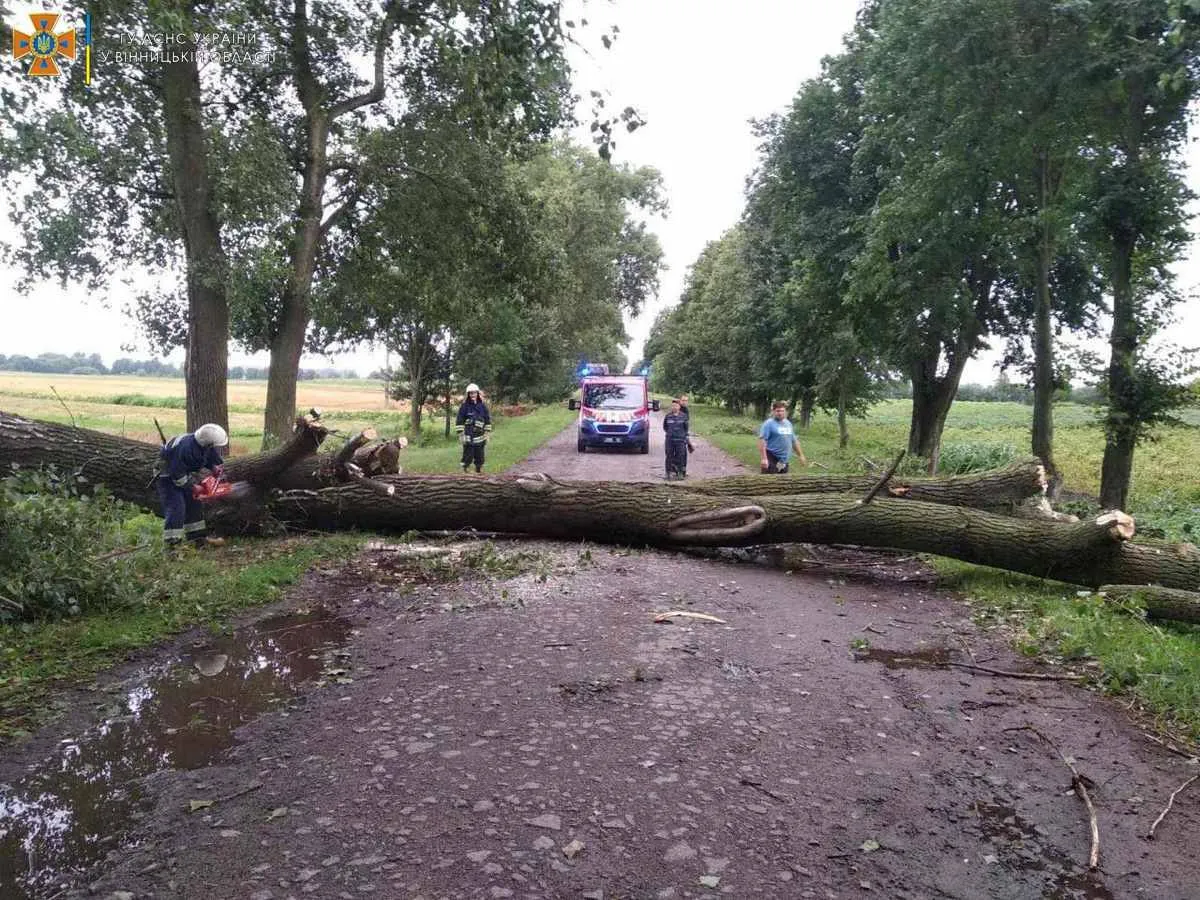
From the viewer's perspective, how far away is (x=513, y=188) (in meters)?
16.5

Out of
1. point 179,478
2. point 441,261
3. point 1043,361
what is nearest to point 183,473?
point 179,478

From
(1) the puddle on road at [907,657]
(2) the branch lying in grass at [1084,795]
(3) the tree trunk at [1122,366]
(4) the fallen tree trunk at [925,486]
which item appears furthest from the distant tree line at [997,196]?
(2) the branch lying in grass at [1084,795]

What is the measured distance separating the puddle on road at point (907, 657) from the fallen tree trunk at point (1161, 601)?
211 centimetres

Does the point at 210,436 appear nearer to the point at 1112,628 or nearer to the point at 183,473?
the point at 183,473

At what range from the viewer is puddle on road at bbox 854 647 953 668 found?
561cm

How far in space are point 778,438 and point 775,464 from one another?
46 centimetres

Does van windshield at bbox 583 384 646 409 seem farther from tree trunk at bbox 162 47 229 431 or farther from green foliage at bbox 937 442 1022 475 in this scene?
tree trunk at bbox 162 47 229 431

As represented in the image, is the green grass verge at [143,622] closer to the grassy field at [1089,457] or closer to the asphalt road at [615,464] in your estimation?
the asphalt road at [615,464]

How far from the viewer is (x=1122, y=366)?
14.2 m

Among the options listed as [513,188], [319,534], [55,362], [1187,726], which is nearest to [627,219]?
→ [513,188]

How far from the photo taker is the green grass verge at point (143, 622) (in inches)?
177

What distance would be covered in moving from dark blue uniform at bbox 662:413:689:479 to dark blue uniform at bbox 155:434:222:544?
8430 mm

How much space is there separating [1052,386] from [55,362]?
8045 centimetres

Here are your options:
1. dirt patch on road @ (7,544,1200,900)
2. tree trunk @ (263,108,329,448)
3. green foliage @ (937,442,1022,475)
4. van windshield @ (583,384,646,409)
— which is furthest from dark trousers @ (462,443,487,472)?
green foliage @ (937,442,1022,475)
